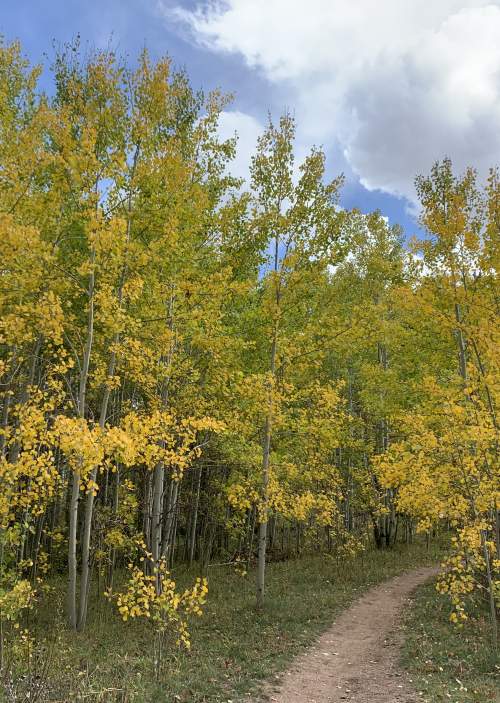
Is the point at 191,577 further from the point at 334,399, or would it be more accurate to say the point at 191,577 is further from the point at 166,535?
the point at 334,399

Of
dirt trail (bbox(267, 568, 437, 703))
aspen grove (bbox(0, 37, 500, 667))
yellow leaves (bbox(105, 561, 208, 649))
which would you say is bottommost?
dirt trail (bbox(267, 568, 437, 703))

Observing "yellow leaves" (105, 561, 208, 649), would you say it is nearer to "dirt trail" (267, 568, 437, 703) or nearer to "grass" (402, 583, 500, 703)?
"dirt trail" (267, 568, 437, 703)

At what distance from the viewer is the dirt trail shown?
7.29 m

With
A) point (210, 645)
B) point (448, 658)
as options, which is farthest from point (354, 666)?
point (210, 645)

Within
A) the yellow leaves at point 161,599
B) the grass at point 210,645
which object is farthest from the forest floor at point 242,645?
the yellow leaves at point 161,599

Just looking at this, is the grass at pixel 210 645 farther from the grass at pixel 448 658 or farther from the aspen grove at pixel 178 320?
the grass at pixel 448 658

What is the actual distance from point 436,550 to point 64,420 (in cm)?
2265

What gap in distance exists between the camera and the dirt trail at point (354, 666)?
23.9 ft

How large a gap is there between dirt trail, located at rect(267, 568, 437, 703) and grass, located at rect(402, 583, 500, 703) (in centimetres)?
32

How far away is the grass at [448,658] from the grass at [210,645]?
220 centimetres

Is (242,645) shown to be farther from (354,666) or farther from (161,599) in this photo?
(161,599)

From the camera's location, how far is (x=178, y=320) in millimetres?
10508

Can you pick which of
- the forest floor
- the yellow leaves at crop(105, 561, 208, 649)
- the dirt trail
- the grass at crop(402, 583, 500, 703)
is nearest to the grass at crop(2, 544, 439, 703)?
the forest floor

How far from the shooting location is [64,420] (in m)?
5.86
